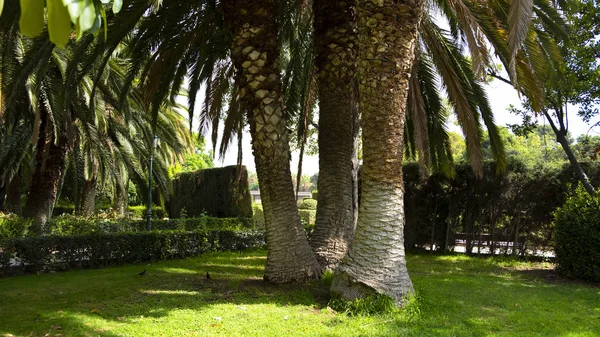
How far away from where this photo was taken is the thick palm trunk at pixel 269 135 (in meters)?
7.32

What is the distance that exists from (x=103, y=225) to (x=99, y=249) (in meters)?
5.82

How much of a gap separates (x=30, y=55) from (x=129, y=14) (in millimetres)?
1720

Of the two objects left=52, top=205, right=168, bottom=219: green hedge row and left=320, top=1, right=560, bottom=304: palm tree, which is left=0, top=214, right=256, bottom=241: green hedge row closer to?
left=320, top=1, right=560, bottom=304: palm tree

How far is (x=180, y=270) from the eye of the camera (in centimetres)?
957

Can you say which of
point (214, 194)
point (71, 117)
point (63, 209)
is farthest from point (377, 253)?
point (63, 209)

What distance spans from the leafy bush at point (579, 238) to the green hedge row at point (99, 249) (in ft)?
27.4

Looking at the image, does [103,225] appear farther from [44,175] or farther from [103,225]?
[44,175]

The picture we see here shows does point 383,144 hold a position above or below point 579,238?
above

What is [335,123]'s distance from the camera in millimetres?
8352

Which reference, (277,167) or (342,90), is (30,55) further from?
(342,90)

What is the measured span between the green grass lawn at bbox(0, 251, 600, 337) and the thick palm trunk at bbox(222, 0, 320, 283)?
0.41m

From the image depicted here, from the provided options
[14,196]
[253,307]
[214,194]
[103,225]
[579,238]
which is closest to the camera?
[253,307]

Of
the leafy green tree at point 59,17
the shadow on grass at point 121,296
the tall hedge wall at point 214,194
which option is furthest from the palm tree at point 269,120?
the tall hedge wall at point 214,194

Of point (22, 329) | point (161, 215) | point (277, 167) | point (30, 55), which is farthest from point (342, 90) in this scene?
point (161, 215)
